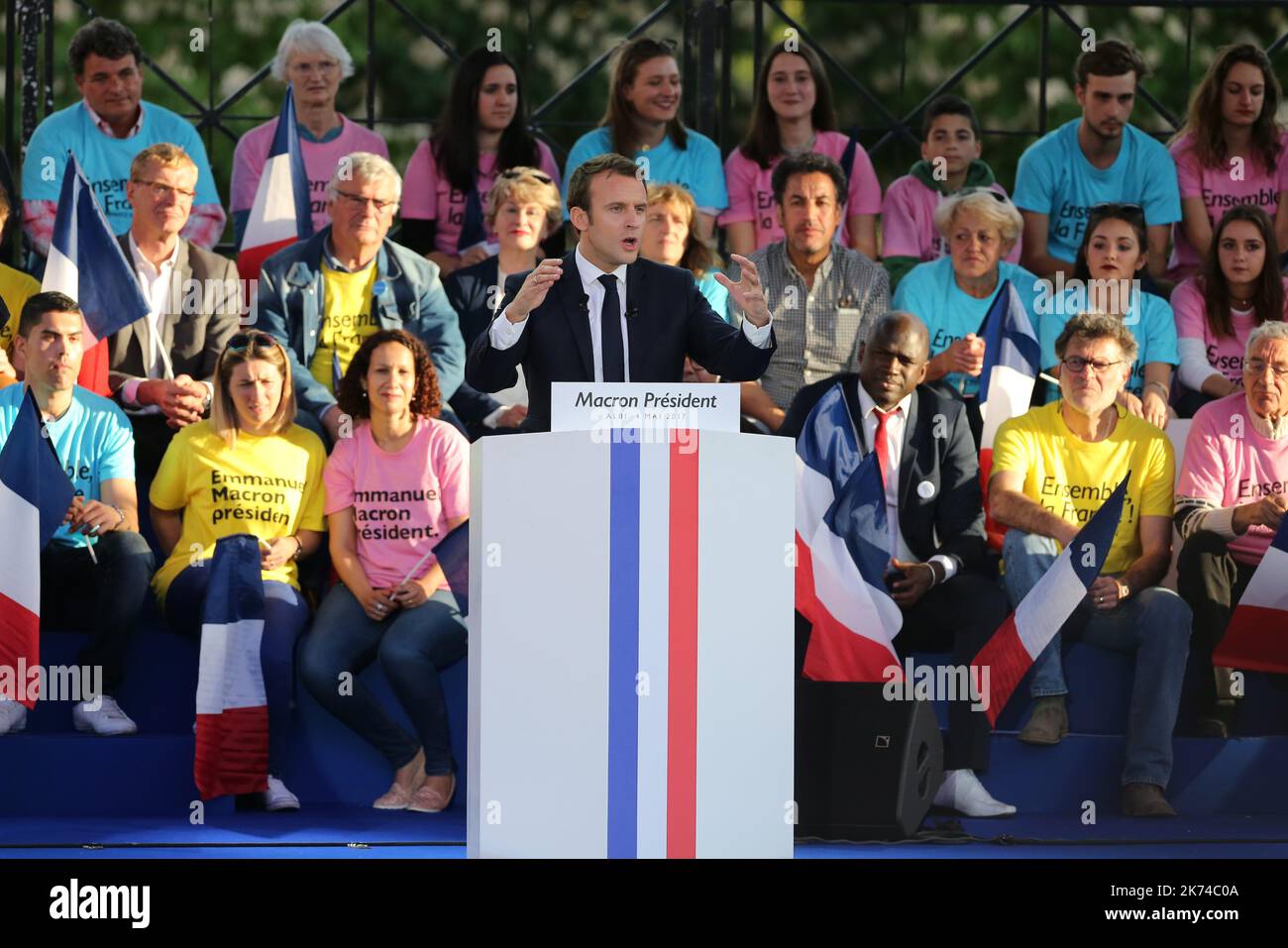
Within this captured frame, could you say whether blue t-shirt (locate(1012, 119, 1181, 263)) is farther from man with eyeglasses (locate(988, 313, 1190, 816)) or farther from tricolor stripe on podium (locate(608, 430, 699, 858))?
tricolor stripe on podium (locate(608, 430, 699, 858))

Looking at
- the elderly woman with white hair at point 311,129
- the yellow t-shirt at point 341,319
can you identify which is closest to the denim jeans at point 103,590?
the yellow t-shirt at point 341,319

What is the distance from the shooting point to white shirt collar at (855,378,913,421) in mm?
7004

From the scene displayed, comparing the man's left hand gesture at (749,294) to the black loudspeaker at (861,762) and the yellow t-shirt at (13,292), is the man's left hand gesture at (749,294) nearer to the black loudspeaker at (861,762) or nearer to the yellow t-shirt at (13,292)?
the black loudspeaker at (861,762)

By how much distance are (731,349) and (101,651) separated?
2466 millimetres

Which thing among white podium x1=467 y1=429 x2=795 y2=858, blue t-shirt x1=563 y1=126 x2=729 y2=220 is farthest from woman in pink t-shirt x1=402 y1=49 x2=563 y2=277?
white podium x1=467 y1=429 x2=795 y2=858

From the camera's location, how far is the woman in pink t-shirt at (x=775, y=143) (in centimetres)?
849

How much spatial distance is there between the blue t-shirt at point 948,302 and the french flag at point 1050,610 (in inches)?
56.6

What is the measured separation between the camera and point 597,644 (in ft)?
14.8

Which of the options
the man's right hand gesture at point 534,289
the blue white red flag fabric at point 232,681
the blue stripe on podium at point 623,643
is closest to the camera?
the blue stripe on podium at point 623,643

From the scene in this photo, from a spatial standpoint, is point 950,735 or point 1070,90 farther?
point 1070,90

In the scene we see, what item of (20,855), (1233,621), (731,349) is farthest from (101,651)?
(1233,621)

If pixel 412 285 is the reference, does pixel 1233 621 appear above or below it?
below
